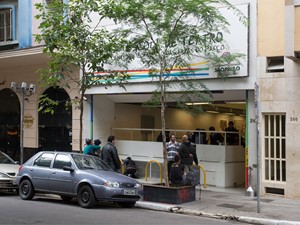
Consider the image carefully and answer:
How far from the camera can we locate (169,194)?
40.0 ft

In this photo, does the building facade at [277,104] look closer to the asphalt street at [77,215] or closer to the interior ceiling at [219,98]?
the interior ceiling at [219,98]

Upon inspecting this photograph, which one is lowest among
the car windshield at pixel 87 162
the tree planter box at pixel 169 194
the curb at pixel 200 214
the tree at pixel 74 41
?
the curb at pixel 200 214

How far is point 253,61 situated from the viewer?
13891 mm

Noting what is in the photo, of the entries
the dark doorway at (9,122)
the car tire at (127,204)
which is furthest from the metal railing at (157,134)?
the dark doorway at (9,122)

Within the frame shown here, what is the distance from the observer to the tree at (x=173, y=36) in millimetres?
12258

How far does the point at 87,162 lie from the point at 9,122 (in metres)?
11.5

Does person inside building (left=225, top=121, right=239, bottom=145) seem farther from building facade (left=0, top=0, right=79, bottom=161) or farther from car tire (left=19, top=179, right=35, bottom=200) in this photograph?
car tire (left=19, top=179, right=35, bottom=200)

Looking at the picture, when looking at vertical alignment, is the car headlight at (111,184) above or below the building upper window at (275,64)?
below

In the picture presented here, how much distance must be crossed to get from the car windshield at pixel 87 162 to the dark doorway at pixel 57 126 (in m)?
7.12

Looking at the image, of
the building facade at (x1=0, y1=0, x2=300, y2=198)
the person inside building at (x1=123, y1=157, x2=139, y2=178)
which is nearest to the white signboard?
the building facade at (x1=0, y1=0, x2=300, y2=198)

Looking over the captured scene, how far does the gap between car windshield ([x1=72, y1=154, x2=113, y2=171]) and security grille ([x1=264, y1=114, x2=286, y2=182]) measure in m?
5.04

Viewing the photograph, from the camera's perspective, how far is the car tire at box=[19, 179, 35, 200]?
12.6 m

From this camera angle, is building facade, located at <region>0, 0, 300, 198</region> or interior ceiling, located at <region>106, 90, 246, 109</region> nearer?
building facade, located at <region>0, 0, 300, 198</region>

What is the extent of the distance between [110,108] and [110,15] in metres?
6.57
